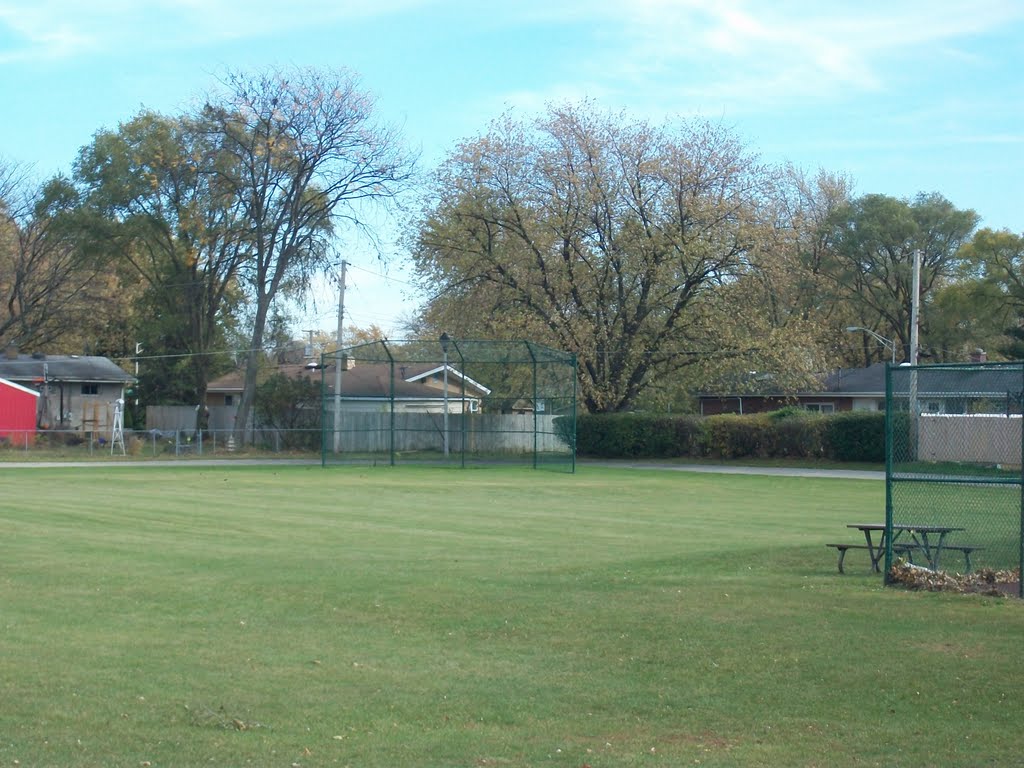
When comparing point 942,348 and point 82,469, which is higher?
point 942,348

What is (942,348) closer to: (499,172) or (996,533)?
(499,172)

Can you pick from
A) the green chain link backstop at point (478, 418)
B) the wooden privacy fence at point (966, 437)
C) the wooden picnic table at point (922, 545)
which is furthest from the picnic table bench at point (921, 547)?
the green chain link backstop at point (478, 418)

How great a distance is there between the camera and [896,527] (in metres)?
13.7

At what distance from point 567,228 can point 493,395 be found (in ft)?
28.8

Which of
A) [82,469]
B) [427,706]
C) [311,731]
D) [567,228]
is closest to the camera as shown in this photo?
[311,731]

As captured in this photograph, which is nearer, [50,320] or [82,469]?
[82,469]

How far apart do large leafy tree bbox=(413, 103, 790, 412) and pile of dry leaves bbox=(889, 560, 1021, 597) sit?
117 ft

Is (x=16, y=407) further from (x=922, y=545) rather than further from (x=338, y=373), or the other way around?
(x=922, y=545)

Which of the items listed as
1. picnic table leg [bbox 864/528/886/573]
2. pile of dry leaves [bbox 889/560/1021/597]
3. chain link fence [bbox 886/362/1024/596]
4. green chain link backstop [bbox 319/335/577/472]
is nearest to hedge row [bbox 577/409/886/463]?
green chain link backstop [bbox 319/335/577/472]

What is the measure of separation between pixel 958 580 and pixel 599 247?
1512 inches

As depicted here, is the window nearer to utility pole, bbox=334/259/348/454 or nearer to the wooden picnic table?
utility pole, bbox=334/259/348/454

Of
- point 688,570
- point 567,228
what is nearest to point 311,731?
point 688,570

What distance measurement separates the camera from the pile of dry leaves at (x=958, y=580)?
1212 cm

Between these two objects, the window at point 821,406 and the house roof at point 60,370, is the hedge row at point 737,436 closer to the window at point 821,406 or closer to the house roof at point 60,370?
the window at point 821,406
